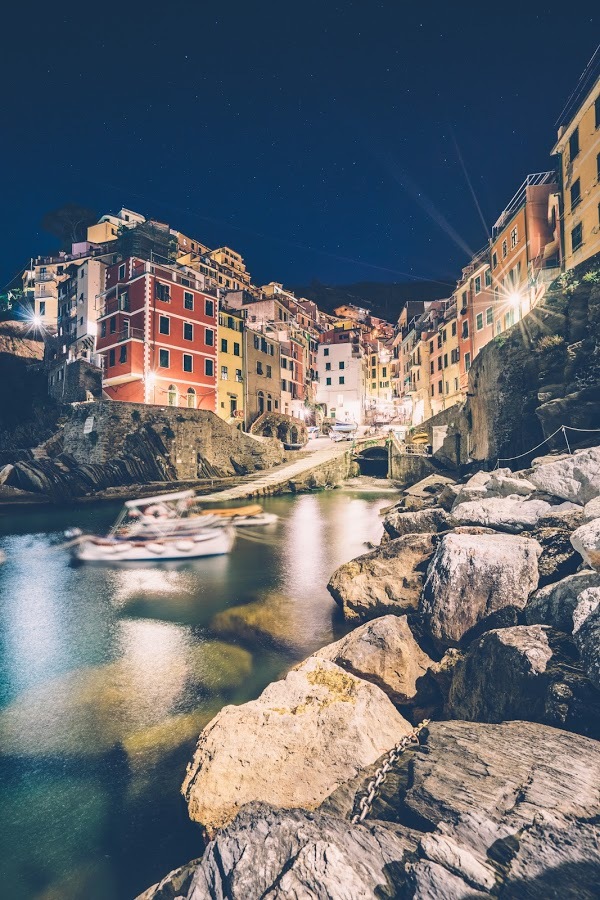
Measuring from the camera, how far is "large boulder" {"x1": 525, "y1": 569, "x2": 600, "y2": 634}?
19.2 feet

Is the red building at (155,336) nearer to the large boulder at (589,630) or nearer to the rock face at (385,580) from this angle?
the rock face at (385,580)

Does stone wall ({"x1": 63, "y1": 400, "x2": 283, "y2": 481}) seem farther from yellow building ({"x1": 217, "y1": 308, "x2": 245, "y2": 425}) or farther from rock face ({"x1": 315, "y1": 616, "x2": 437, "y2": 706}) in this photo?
rock face ({"x1": 315, "y1": 616, "x2": 437, "y2": 706})

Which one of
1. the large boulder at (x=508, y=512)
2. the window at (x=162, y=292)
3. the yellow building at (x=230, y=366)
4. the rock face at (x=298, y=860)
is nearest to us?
the rock face at (x=298, y=860)

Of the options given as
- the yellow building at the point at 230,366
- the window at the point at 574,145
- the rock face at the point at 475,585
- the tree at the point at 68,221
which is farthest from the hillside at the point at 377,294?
the rock face at the point at 475,585

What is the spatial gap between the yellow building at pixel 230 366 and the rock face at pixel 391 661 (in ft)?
128

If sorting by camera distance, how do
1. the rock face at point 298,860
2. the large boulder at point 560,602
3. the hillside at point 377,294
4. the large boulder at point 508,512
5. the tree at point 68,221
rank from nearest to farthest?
the rock face at point 298,860, the large boulder at point 560,602, the large boulder at point 508,512, the tree at point 68,221, the hillside at point 377,294

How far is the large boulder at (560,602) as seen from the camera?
584cm

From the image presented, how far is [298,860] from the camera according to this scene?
10.7 ft

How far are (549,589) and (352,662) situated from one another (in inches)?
133

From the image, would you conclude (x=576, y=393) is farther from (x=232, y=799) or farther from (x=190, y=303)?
(x=190, y=303)

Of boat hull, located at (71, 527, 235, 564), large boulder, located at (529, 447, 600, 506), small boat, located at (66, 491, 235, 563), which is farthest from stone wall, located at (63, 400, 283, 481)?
large boulder, located at (529, 447, 600, 506)

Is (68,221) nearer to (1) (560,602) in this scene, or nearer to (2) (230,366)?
(2) (230,366)

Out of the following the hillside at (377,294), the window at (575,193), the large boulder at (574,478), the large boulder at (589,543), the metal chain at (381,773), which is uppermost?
the hillside at (377,294)

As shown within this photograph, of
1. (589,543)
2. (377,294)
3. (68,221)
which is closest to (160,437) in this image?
(589,543)
